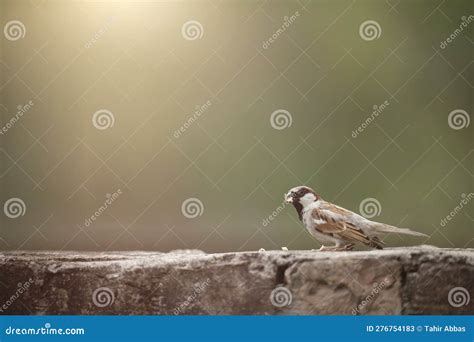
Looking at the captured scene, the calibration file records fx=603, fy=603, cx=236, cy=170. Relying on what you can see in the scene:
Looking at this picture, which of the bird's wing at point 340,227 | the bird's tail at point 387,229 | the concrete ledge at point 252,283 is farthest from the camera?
the bird's tail at point 387,229

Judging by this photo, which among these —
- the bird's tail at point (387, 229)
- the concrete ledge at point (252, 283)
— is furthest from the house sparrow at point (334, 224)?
the concrete ledge at point (252, 283)

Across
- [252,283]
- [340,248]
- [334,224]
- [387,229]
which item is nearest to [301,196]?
[334,224]

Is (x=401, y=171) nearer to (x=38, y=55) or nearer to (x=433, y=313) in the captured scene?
(x=433, y=313)

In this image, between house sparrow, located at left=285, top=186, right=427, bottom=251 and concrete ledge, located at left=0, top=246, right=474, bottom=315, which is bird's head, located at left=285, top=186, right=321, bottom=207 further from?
concrete ledge, located at left=0, top=246, right=474, bottom=315

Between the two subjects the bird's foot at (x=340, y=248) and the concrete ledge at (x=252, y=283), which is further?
the bird's foot at (x=340, y=248)

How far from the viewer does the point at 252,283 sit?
3.92 meters

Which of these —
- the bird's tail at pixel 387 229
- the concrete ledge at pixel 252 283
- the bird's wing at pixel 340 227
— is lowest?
the concrete ledge at pixel 252 283

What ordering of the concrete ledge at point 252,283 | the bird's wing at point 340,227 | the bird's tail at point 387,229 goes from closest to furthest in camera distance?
the concrete ledge at point 252,283 → the bird's wing at point 340,227 → the bird's tail at point 387,229

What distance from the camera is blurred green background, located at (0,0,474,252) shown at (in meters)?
4.63

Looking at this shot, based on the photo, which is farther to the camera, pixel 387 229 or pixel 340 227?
pixel 387 229

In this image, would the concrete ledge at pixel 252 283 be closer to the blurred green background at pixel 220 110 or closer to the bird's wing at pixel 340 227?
the bird's wing at pixel 340 227

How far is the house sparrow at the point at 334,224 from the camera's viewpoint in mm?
4195

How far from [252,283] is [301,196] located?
81 cm

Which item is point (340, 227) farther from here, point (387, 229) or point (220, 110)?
point (220, 110)
